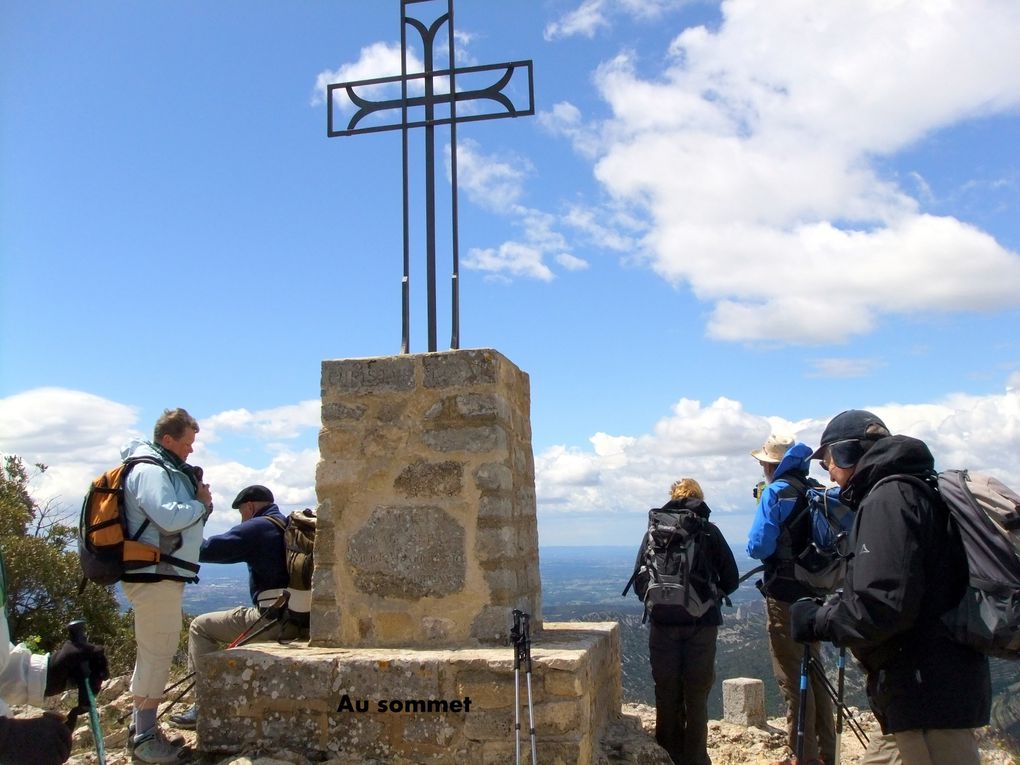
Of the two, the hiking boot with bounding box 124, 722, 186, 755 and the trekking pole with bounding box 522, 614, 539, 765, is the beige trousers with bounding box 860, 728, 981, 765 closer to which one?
the trekking pole with bounding box 522, 614, 539, 765

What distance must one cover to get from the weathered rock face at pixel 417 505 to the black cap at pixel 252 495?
797 millimetres

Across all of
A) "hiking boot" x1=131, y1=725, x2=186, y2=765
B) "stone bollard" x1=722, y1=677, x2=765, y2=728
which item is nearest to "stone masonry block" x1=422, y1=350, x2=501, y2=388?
"hiking boot" x1=131, y1=725, x2=186, y2=765

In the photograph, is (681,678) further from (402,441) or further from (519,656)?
(402,441)

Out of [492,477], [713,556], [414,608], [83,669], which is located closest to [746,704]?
[713,556]

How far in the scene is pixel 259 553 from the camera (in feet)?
15.9

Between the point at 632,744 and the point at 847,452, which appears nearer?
the point at 847,452

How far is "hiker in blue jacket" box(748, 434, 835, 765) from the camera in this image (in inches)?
187

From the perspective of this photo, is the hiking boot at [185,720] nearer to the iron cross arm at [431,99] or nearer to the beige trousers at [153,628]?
the beige trousers at [153,628]

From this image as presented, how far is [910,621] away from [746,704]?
13.9ft

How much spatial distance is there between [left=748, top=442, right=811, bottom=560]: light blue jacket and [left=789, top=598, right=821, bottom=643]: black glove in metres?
1.50

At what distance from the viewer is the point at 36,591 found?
27.5 feet

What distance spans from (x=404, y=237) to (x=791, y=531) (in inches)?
105

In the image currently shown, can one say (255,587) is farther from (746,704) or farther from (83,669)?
(746,704)

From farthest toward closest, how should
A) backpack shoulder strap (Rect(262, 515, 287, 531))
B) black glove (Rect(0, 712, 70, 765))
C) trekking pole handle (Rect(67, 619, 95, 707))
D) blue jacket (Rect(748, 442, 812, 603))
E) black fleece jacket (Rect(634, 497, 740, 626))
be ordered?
black fleece jacket (Rect(634, 497, 740, 626)), backpack shoulder strap (Rect(262, 515, 287, 531)), blue jacket (Rect(748, 442, 812, 603)), trekking pole handle (Rect(67, 619, 95, 707)), black glove (Rect(0, 712, 70, 765))
